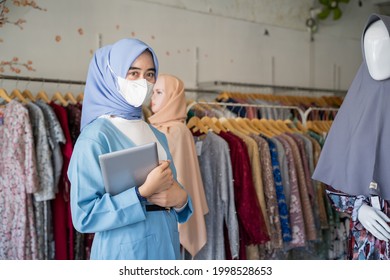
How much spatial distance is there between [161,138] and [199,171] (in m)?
0.94

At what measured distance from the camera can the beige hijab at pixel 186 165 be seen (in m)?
2.75

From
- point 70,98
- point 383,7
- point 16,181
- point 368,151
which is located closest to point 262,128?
point 70,98

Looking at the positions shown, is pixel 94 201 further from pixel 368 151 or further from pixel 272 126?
pixel 272 126

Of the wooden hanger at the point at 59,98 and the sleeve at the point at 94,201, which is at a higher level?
the wooden hanger at the point at 59,98

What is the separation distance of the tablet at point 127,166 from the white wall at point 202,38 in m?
1.74

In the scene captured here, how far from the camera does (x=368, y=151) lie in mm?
2002

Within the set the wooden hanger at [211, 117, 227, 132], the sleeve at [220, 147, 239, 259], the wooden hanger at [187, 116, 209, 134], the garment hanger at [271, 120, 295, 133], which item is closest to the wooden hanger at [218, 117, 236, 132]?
the wooden hanger at [211, 117, 227, 132]

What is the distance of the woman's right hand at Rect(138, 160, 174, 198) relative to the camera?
164cm

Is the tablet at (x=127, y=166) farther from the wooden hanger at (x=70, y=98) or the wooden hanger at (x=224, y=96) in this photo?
the wooden hanger at (x=224, y=96)

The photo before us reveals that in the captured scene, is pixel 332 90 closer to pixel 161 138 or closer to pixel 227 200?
pixel 227 200

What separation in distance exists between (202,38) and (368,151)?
2.53 m

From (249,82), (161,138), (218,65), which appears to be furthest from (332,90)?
(161,138)

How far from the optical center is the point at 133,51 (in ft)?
5.63

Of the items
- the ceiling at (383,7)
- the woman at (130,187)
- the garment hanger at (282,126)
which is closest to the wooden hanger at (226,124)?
the garment hanger at (282,126)
